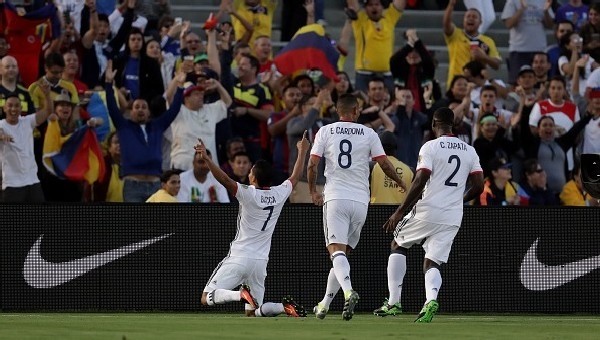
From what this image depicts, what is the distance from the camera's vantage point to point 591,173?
15234 millimetres

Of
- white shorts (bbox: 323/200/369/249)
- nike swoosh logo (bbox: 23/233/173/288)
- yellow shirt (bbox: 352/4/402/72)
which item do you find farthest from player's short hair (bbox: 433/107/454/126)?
yellow shirt (bbox: 352/4/402/72)

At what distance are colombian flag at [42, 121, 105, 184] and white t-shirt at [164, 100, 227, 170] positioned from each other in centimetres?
110

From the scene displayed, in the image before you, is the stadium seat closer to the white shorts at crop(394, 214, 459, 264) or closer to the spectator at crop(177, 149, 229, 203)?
the white shorts at crop(394, 214, 459, 264)

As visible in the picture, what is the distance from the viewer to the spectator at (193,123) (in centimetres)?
1981

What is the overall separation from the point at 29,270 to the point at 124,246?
1133 millimetres

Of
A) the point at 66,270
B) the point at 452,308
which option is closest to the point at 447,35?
the point at 452,308

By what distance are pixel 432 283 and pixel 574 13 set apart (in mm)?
11555

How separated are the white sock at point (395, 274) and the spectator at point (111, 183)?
620 centimetres

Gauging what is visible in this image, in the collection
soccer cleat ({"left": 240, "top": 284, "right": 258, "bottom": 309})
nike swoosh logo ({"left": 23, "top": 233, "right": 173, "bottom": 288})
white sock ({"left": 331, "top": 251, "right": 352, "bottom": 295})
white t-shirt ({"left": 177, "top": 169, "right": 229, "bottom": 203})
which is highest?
white sock ({"left": 331, "top": 251, "right": 352, "bottom": 295})

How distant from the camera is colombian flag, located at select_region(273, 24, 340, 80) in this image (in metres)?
21.5

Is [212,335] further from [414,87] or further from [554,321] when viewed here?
[414,87]

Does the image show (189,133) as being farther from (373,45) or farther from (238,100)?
(373,45)

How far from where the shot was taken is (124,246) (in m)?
17.2

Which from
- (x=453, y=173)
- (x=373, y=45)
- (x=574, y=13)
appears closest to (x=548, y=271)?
(x=453, y=173)
